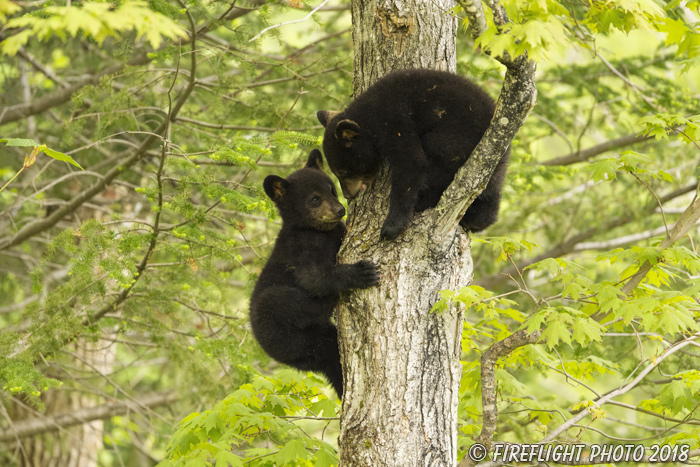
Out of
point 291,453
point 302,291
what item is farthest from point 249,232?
point 291,453

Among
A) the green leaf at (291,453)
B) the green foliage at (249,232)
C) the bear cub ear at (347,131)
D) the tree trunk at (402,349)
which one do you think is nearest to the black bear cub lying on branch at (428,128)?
the bear cub ear at (347,131)

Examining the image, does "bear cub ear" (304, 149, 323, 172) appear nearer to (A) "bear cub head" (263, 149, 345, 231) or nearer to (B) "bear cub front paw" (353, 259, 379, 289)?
(A) "bear cub head" (263, 149, 345, 231)

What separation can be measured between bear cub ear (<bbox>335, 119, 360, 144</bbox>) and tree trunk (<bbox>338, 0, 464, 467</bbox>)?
570 millimetres

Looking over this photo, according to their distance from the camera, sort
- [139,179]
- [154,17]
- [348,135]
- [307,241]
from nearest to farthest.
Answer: [154,17] → [348,135] → [307,241] → [139,179]

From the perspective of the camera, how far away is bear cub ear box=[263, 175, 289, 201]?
479cm

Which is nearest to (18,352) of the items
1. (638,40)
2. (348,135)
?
(348,135)

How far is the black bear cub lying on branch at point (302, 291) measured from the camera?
171 inches

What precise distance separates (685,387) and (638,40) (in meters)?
25.5

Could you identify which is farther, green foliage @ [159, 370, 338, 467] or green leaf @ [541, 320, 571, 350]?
green foliage @ [159, 370, 338, 467]

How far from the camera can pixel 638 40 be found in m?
25.6

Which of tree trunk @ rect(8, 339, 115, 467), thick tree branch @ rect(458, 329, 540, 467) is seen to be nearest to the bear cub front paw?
thick tree branch @ rect(458, 329, 540, 467)

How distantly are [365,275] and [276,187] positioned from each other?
5.53ft

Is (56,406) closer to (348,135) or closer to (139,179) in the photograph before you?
(139,179)

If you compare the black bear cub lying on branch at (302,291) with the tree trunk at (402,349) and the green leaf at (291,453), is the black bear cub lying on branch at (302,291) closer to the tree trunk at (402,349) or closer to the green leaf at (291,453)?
the tree trunk at (402,349)
